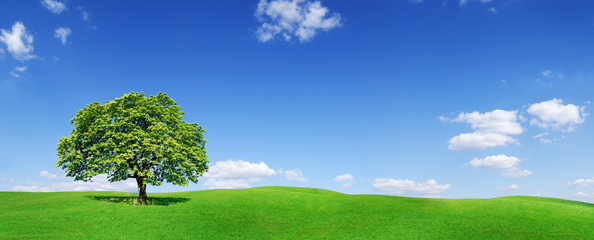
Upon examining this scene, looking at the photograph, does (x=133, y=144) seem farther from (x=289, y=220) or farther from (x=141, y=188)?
(x=289, y=220)

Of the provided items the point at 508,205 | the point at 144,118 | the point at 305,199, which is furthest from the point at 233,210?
the point at 508,205

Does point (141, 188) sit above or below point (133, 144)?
below

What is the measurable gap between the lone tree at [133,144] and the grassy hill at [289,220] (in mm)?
4418

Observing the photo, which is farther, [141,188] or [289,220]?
[141,188]

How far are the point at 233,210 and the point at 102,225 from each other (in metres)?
16.4

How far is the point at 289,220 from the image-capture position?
4928 cm

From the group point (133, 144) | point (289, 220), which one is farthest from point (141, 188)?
point (289, 220)

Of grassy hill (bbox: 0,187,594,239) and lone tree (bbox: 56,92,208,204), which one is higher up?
lone tree (bbox: 56,92,208,204)

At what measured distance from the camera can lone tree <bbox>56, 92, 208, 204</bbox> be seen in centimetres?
5172

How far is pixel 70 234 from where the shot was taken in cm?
3847

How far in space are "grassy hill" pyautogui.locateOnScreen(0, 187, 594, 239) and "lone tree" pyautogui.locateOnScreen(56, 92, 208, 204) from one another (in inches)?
174

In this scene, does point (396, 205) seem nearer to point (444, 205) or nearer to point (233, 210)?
point (444, 205)

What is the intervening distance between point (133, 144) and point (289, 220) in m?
23.3

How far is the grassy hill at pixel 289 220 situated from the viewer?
40844 millimetres
